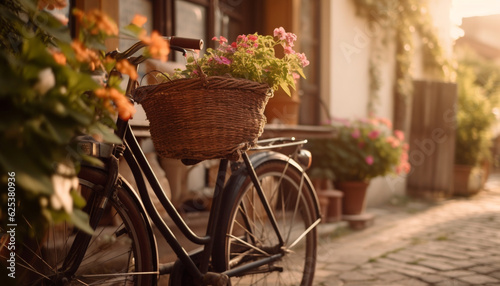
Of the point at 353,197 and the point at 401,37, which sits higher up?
the point at 401,37

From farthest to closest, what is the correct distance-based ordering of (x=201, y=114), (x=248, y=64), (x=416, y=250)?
(x=416, y=250)
(x=248, y=64)
(x=201, y=114)

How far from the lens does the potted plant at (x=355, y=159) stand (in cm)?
474

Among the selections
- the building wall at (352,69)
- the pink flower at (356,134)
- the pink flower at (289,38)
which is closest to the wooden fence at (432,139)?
the building wall at (352,69)

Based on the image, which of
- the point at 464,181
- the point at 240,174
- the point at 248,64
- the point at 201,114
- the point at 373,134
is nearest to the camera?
the point at 201,114

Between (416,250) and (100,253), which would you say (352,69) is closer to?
(416,250)

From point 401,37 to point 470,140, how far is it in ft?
6.94

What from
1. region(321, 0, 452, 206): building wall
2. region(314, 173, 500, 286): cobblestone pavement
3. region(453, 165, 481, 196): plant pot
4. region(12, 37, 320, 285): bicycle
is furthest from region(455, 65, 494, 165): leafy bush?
region(12, 37, 320, 285): bicycle

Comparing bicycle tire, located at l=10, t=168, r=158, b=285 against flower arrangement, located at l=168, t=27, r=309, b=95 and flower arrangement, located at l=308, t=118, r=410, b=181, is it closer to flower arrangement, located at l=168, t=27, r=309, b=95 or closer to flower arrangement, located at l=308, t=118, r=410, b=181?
flower arrangement, located at l=168, t=27, r=309, b=95

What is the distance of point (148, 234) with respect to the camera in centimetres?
170

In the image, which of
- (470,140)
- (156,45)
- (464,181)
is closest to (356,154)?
(464,181)

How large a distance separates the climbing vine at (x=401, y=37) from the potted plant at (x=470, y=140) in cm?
74

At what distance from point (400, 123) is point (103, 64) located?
604 centimetres

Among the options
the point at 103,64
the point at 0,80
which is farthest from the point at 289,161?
the point at 0,80

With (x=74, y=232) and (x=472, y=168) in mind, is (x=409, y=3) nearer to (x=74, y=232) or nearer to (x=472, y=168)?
(x=472, y=168)
